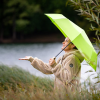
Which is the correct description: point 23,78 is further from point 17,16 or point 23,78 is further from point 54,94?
point 17,16

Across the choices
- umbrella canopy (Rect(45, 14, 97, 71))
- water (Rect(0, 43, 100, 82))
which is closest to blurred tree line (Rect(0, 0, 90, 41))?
water (Rect(0, 43, 100, 82))

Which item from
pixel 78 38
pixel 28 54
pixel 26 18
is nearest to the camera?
pixel 78 38

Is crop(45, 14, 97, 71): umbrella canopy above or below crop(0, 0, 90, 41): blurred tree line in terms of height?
above

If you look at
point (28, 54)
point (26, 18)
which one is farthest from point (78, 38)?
point (26, 18)

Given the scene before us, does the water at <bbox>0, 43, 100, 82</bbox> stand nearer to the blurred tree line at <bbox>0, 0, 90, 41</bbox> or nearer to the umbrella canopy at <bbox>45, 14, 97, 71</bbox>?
the umbrella canopy at <bbox>45, 14, 97, 71</bbox>

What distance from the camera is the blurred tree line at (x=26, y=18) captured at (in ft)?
116

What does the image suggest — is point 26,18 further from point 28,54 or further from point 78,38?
point 78,38

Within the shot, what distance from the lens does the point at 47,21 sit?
1613 inches

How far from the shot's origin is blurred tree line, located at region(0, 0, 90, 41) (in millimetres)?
35469

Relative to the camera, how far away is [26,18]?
39.1 metres

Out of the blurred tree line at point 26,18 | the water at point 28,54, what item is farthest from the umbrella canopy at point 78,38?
the blurred tree line at point 26,18

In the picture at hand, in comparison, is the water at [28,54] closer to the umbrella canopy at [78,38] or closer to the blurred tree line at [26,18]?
the umbrella canopy at [78,38]

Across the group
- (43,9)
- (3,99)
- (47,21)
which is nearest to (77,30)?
(3,99)

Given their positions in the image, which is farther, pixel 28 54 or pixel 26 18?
pixel 26 18
